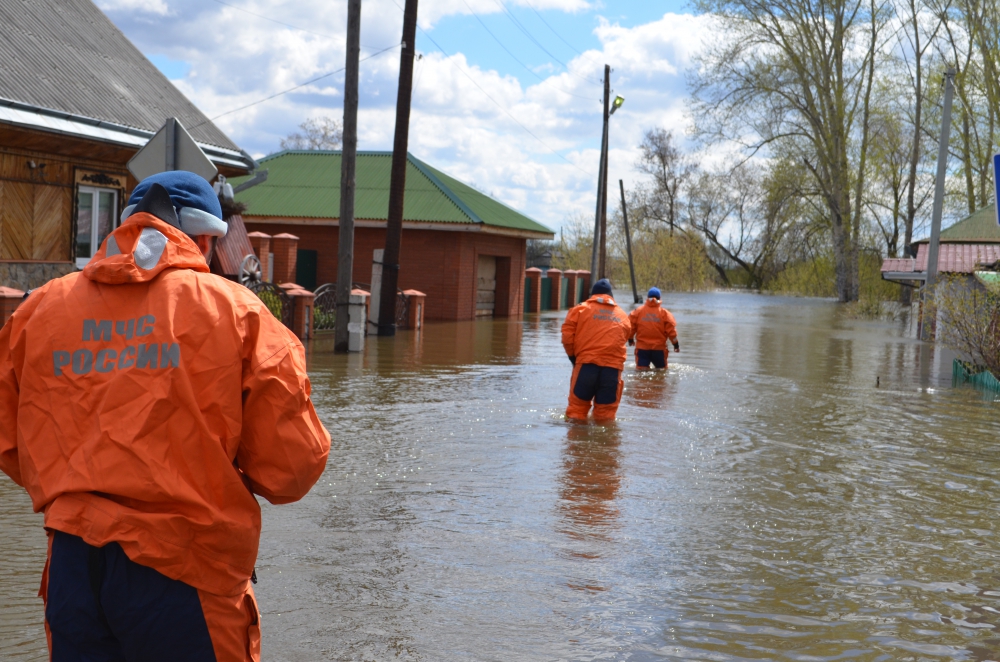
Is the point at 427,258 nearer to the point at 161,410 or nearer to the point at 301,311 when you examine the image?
the point at 301,311

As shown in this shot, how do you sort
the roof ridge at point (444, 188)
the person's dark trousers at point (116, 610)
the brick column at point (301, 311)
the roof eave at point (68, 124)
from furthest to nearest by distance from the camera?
the roof ridge at point (444, 188) < the brick column at point (301, 311) < the roof eave at point (68, 124) < the person's dark trousers at point (116, 610)

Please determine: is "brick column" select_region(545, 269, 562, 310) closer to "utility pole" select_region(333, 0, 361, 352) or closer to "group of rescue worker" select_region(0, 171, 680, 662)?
"utility pole" select_region(333, 0, 361, 352)

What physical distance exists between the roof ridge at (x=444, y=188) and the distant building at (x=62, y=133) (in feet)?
36.4

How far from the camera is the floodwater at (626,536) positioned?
503 centimetres

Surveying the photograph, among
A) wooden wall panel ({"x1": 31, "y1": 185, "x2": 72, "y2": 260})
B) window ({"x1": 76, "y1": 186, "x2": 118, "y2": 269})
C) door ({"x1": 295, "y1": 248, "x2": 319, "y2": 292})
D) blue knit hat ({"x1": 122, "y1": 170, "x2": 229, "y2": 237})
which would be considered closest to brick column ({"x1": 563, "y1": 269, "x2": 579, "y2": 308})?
door ({"x1": 295, "y1": 248, "x2": 319, "y2": 292})

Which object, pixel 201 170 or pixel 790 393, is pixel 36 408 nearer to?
pixel 201 170

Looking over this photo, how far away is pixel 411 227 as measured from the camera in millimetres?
28969

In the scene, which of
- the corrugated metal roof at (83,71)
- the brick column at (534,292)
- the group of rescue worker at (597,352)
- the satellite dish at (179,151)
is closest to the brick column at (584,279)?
the brick column at (534,292)

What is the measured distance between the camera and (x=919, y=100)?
1847 inches

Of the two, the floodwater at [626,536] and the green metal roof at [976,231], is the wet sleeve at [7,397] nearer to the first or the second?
the floodwater at [626,536]

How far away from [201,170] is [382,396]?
20.2 feet

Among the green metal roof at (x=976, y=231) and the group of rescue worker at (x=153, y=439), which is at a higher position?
the green metal roof at (x=976, y=231)

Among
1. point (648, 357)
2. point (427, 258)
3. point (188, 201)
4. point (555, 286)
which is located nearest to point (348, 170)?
point (648, 357)

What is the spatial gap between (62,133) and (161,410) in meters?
12.8
